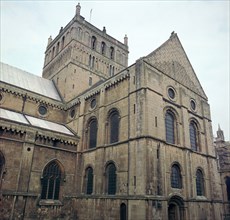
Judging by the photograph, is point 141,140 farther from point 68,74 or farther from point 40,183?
point 68,74

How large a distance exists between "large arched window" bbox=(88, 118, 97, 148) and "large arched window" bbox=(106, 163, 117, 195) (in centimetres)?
411

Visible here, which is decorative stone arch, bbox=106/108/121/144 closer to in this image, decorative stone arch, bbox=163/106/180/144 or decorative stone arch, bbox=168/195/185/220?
decorative stone arch, bbox=163/106/180/144

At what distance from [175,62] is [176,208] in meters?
15.5

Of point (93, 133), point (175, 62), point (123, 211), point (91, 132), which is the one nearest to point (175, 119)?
point (175, 62)

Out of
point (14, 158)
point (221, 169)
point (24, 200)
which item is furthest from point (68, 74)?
point (221, 169)

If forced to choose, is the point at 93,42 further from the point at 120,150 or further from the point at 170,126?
the point at 120,150

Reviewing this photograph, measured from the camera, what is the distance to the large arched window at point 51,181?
2199cm

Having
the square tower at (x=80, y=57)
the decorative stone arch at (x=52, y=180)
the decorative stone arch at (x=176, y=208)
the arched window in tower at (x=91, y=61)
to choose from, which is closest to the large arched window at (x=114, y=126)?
the decorative stone arch at (x=52, y=180)

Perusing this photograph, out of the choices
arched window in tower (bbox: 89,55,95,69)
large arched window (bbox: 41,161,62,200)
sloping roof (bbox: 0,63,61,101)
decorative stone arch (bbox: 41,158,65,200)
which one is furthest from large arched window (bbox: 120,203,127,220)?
arched window in tower (bbox: 89,55,95,69)

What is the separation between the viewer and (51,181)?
894 inches

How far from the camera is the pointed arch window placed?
982 inches

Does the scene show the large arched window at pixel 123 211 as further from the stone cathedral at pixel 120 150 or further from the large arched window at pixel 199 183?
the large arched window at pixel 199 183

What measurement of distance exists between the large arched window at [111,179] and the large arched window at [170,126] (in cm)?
601

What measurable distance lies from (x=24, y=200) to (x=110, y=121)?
11.0 m
